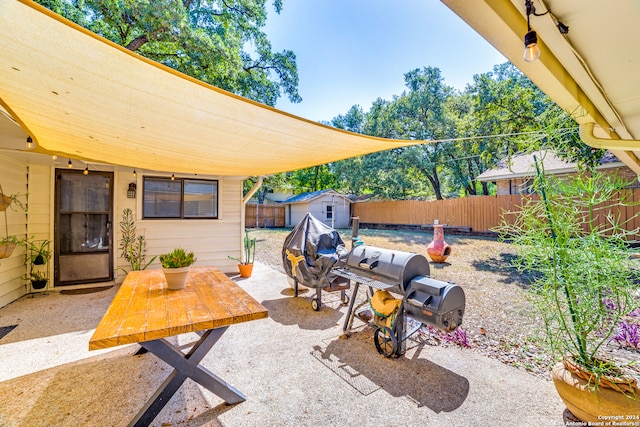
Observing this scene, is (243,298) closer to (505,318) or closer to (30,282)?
(505,318)

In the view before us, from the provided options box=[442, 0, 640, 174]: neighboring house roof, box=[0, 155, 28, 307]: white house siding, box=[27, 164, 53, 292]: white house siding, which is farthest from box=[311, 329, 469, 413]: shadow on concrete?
box=[27, 164, 53, 292]: white house siding

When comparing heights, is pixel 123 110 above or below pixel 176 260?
above

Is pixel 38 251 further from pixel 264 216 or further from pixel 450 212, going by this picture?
pixel 264 216

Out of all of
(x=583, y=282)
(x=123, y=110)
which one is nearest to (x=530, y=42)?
(x=583, y=282)

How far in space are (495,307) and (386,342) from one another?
2494mm

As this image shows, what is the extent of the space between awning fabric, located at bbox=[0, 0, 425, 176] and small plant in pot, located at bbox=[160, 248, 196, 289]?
120cm

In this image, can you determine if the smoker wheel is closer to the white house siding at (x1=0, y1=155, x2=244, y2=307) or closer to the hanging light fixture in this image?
the hanging light fixture

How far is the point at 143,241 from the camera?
208 inches

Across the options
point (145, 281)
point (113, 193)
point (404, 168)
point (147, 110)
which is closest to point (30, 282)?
point (113, 193)

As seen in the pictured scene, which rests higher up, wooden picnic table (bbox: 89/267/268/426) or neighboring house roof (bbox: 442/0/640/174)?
neighboring house roof (bbox: 442/0/640/174)

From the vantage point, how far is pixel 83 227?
4996 millimetres

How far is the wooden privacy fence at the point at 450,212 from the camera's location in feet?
40.3

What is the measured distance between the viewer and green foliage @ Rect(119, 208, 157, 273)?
5.12 metres

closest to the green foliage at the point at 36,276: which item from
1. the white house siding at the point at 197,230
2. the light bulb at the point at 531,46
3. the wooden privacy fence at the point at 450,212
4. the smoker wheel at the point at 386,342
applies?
the white house siding at the point at 197,230
